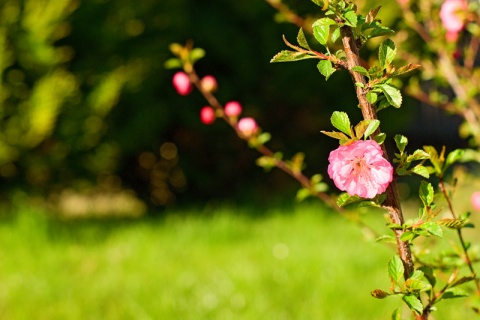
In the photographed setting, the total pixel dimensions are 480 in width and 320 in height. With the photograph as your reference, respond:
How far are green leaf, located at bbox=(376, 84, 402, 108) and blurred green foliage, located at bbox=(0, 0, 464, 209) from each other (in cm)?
337

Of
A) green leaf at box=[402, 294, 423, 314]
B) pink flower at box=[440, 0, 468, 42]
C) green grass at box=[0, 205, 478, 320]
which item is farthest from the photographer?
green grass at box=[0, 205, 478, 320]

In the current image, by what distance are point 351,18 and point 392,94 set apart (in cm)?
12

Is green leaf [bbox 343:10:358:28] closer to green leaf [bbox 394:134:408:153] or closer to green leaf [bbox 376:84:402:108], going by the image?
green leaf [bbox 376:84:402:108]

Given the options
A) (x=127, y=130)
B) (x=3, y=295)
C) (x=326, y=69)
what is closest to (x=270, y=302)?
(x=3, y=295)

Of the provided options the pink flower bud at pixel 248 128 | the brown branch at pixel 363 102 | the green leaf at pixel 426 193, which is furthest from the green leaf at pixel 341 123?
the pink flower bud at pixel 248 128

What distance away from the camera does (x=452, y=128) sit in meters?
9.66

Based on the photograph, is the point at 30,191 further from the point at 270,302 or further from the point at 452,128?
the point at 452,128

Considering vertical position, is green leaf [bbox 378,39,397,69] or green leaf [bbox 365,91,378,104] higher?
green leaf [bbox 378,39,397,69]

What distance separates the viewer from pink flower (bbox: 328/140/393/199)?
3.06 ft

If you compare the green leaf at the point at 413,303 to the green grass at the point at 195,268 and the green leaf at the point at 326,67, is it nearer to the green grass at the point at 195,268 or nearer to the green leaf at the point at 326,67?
the green leaf at the point at 326,67

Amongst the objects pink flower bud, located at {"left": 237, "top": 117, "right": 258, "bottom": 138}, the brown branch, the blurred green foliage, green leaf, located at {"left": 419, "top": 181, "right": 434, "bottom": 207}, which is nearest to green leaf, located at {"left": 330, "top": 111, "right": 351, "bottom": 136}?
the brown branch

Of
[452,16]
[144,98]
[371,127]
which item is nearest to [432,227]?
[371,127]

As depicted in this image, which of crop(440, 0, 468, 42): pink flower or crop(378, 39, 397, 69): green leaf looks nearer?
crop(378, 39, 397, 69): green leaf

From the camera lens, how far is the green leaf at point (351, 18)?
3.19 ft
